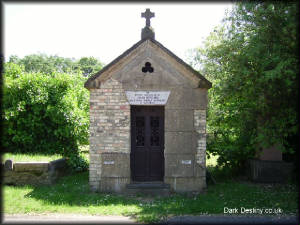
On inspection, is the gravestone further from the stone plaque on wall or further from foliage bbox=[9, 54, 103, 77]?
foliage bbox=[9, 54, 103, 77]

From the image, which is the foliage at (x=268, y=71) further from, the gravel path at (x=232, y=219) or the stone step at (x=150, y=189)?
the stone step at (x=150, y=189)

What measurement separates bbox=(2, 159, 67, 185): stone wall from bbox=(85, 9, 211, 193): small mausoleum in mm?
1803

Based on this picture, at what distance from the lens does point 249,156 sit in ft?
32.9

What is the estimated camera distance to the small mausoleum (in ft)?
26.2

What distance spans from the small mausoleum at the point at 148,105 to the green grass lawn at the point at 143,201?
584mm

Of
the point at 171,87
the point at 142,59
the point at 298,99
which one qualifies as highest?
the point at 142,59

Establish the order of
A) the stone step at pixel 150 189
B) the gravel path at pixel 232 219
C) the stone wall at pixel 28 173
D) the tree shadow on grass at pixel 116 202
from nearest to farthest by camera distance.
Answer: the gravel path at pixel 232 219 < the tree shadow on grass at pixel 116 202 < the stone step at pixel 150 189 < the stone wall at pixel 28 173

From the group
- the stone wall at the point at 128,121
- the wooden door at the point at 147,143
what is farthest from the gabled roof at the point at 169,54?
the wooden door at the point at 147,143

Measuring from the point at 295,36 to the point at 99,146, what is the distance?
240 inches

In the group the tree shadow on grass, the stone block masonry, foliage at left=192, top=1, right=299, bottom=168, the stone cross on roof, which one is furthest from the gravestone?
the stone cross on roof

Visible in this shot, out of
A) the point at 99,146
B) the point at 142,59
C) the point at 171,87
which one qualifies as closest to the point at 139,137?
the point at 99,146

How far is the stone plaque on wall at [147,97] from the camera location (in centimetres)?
802

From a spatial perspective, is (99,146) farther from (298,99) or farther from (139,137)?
(298,99)

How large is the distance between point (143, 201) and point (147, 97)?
3.04 m
